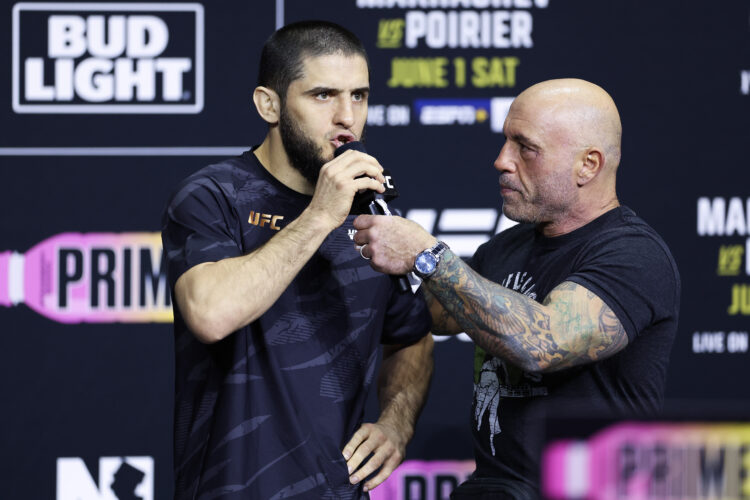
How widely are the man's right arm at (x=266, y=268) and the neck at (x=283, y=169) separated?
0.16 m

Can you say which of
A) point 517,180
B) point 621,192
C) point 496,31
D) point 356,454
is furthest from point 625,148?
point 356,454

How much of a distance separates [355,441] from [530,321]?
38 cm

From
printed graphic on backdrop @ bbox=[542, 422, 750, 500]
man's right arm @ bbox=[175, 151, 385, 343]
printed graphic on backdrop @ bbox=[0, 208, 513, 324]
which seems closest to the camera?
printed graphic on backdrop @ bbox=[542, 422, 750, 500]

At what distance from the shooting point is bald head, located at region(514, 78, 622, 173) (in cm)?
177

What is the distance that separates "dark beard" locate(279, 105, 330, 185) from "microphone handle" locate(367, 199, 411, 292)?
5.2 inches

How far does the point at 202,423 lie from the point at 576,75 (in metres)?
1.71

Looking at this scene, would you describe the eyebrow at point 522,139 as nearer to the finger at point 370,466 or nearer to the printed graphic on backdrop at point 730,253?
the finger at point 370,466

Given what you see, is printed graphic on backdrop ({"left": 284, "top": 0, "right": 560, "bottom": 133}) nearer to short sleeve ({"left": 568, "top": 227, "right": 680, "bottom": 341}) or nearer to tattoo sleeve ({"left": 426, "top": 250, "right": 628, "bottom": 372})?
short sleeve ({"left": 568, "top": 227, "right": 680, "bottom": 341})

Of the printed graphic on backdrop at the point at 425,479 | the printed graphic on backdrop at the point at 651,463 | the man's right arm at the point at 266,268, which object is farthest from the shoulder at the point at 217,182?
the printed graphic on backdrop at the point at 425,479

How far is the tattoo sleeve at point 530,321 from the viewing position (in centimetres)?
155

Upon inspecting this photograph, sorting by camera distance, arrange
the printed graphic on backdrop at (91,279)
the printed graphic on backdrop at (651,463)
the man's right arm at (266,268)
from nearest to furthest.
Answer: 1. the printed graphic on backdrop at (651,463)
2. the man's right arm at (266,268)
3. the printed graphic on backdrop at (91,279)

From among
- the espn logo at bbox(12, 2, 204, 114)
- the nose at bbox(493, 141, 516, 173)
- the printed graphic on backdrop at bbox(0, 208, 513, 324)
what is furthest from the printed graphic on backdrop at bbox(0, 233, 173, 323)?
the nose at bbox(493, 141, 516, 173)

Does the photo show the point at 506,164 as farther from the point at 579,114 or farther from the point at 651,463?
the point at 651,463

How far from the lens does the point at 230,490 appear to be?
152 cm
